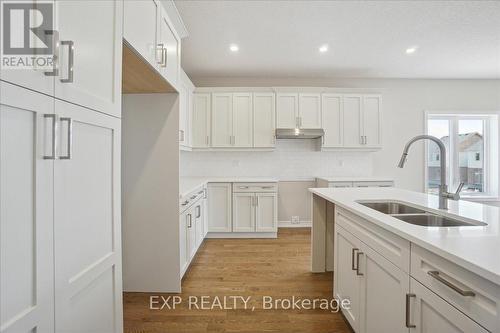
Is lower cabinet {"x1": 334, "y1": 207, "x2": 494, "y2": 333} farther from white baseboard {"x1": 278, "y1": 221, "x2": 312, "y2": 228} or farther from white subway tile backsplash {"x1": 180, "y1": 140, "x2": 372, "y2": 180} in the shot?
white subway tile backsplash {"x1": 180, "y1": 140, "x2": 372, "y2": 180}

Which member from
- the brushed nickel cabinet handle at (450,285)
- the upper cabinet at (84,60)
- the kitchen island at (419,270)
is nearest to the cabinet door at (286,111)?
the kitchen island at (419,270)

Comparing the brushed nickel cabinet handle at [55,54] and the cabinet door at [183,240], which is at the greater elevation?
the brushed nickel cabinet handle at [55,54]

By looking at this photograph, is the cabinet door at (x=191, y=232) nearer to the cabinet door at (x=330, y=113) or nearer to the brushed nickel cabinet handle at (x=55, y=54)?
the brushed nickel cabinet handle at (x=55, y=54)

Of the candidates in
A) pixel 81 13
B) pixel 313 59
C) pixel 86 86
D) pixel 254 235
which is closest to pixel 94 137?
pixel 86 86

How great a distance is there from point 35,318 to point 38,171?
0.43 metres

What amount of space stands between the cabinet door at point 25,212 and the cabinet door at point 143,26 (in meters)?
0.77

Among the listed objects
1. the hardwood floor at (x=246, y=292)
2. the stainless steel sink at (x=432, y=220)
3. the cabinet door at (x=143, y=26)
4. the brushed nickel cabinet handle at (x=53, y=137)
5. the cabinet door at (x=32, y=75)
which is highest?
the cabinet door at (x=143, y=26)

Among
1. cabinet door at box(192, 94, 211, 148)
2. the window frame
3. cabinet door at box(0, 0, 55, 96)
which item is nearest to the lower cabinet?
cabinet door at box(0, 0, 55, 96)

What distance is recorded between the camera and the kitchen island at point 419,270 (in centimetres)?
79

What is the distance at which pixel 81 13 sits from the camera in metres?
0.92

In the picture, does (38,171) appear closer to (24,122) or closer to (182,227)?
(24,122)

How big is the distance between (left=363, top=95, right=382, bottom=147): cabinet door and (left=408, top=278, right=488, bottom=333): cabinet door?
3.74 meters

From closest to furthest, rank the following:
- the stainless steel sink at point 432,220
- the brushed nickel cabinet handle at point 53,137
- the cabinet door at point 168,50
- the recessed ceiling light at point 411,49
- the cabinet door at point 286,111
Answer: the brushed nickel cabinet handle at point 53,137 < the stainless steel sink at point 432,220 < the cabinet door at point 168,50 < the recessed ceiling light at point 411,49 < the cabinet door at point 286,111

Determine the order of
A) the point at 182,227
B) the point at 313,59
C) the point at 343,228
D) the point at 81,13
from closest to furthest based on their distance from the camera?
the point at 81,13, the point at 343,228, the point at 182,227, the point at 313,59
